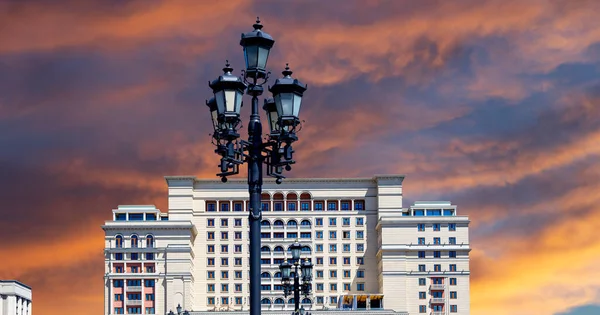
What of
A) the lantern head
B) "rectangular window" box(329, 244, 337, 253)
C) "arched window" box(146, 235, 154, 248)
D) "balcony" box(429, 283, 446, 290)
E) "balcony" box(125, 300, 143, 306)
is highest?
"arched window" box(146, 235, 154, 248)

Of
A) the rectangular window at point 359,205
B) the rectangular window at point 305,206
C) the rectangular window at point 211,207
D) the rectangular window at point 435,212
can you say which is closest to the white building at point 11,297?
the rectangular window at point 211,207

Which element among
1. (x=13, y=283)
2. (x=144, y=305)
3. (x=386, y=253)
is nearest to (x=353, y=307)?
(x=386, y=253)

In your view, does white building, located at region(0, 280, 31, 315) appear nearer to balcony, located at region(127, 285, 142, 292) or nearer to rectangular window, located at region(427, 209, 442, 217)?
balcony, located at region(127, 285, 142, 292)

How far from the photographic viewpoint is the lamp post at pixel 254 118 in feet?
85.0

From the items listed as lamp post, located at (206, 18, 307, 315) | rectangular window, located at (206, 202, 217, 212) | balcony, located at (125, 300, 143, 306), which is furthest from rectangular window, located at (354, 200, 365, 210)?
lamp post, located at (206, 18, 307, 315)

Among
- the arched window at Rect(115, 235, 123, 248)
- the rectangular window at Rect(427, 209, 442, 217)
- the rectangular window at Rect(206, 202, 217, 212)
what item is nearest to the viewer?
→ the arched window at Rect(115, 235, 123, 248)

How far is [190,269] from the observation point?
154m

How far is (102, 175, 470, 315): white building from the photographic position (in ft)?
502

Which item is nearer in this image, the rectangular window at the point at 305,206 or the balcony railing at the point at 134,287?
the balcony railing at the point at 134,287

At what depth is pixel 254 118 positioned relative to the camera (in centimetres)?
2650

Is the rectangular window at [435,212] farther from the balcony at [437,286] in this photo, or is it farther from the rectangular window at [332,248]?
the rectangular window at [332,248]

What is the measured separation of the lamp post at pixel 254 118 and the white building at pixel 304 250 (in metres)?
126

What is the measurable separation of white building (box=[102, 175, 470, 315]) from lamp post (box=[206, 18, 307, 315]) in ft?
414

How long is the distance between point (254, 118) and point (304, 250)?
443 ft
